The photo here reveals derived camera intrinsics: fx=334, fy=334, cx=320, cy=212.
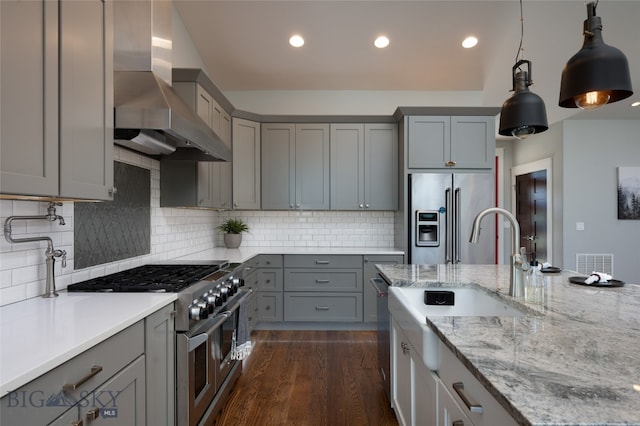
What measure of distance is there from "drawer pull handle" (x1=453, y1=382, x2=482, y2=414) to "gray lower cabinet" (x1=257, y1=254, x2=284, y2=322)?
9.92 ft

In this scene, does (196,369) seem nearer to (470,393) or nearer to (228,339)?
(228,339)

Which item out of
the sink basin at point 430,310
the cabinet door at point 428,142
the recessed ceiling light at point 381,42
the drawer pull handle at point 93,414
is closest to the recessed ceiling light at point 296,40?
the recessed ceiling light at point 381,42

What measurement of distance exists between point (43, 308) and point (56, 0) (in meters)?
1.24

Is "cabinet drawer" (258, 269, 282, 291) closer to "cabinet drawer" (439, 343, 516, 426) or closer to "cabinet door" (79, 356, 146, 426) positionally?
"cabinet door" (79, 356, 146, 426)

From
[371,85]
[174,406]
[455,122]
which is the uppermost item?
[371,85]

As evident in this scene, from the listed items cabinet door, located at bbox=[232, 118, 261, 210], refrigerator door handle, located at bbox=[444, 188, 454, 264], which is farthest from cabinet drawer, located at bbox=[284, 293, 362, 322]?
cabinet door, located at bbox=[232, 118, 261, 210]

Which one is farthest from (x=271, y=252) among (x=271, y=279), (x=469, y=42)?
(x=469, y=42)

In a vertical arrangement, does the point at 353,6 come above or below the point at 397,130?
above

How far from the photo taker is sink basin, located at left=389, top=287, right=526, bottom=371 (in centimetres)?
124

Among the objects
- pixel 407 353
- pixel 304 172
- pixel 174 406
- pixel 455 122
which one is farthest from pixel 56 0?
pixel 455 122

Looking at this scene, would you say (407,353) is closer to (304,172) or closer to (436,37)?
(304,172)

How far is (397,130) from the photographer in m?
4.19

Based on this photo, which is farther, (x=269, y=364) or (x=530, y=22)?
(x=530, y=22)

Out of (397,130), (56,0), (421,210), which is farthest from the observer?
(397,130)
